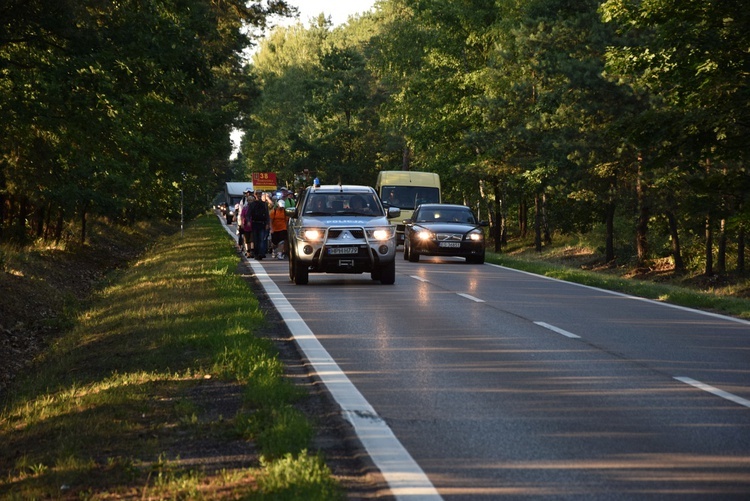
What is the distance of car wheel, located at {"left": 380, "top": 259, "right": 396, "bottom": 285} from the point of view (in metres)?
21.9

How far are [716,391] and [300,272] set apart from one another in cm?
1321

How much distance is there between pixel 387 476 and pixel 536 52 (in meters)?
39.3

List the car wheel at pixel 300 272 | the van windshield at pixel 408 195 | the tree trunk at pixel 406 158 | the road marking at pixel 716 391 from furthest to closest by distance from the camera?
the tree trunk at pixel 406 158, the van windshield at pixel 408 195, the car wheel at pixel 300 272, the road marking at pixel 716 391

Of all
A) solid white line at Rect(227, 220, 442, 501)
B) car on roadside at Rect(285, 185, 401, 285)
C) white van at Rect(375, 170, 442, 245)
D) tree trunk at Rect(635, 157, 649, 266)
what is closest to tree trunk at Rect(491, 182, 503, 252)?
white van at Rect(375, 170, 442, 245)

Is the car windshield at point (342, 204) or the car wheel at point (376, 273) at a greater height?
the car windshield at point (342, 204)

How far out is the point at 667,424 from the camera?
784 centimetres

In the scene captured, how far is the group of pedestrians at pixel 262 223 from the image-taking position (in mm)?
30875

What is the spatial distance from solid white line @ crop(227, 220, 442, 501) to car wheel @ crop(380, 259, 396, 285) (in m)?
8.95

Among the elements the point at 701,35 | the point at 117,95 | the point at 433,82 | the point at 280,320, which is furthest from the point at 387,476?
the point at 433,82

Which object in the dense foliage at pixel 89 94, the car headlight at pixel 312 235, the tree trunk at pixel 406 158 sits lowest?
the car headlight at pixel 312 235

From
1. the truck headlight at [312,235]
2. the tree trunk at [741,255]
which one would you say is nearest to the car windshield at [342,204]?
the truck headlight at [312,235]

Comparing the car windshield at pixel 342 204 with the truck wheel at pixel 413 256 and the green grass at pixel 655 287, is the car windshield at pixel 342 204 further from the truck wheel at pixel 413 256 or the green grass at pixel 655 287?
the truck wheel at pixel 413 256

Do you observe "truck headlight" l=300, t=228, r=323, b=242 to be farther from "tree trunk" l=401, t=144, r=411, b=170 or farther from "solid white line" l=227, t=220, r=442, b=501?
"tree trunk" l=401, t=144, r=411, b=170

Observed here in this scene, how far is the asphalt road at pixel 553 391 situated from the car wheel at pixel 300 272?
12.1 feet
